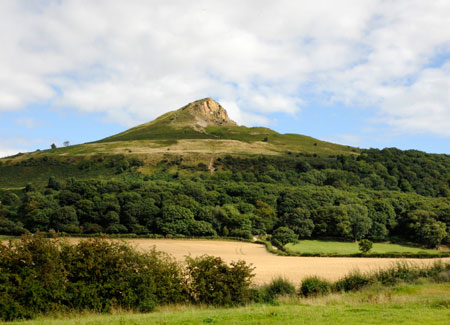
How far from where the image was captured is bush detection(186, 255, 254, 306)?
71.6ft

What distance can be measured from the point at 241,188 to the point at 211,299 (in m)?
80.6

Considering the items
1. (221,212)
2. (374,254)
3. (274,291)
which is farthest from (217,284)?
(221,212)

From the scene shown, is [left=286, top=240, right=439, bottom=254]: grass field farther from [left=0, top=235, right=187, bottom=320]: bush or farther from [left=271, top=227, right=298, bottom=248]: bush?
[left=0, top=235, right=187, bottom=320]: bush

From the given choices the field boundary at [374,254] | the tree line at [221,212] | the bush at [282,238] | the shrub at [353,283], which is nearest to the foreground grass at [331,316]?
the shrub at [353,283]

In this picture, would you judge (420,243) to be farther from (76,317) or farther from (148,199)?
(76,317)

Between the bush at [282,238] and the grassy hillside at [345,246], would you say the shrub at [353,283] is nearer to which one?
the bush at [282,238]

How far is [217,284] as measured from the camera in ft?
72.6

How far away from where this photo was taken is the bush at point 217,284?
2183 centimetres

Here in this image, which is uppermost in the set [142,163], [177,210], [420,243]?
[142,163]

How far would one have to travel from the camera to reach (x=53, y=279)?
19.6 m

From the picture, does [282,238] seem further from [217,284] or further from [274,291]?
[217,284]

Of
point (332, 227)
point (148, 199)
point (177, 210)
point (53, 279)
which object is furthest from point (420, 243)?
point (53, 279)

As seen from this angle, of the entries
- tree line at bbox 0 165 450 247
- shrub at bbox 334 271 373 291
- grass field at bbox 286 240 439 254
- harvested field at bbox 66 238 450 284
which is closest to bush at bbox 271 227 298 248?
grass field at bbox 286 240 439 254

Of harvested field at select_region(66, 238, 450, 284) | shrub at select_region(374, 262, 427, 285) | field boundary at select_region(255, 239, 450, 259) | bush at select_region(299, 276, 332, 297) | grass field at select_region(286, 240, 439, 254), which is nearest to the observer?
bush at select_region(299, 276, 332, 297)
